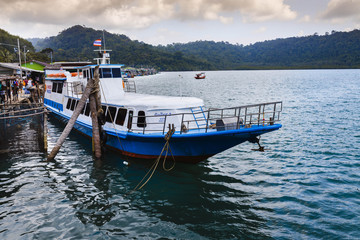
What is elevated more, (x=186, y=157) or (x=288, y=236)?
(x=186, y=157)

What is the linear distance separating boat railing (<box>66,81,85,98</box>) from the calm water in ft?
16.5

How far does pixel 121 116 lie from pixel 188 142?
5.26m

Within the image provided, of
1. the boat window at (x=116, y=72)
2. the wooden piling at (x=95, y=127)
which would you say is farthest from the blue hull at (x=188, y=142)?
the boat window at (x=116, y=72)

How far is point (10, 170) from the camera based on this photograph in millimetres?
14961

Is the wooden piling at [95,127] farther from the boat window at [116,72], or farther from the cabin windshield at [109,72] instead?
the boat window at [116,72]

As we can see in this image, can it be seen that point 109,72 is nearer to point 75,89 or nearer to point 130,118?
point 75,89

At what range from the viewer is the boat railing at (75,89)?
69.5 ft

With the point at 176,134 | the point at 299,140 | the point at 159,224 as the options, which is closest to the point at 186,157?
the point at 176,134

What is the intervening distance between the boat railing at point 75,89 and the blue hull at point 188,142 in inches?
265

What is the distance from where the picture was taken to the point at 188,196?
12031 millimetres

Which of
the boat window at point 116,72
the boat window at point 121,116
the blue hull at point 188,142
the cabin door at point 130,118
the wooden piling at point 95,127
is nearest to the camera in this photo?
the blue hull at point 188,142

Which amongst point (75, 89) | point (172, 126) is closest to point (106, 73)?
point (75, 89)

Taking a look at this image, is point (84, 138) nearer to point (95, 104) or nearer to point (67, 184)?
point (95, 104)

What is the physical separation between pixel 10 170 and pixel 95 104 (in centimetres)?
612
